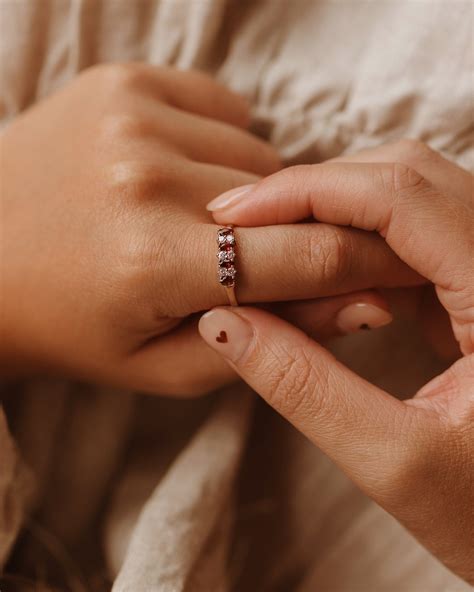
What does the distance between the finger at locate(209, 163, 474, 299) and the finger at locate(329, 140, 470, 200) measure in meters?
0.08

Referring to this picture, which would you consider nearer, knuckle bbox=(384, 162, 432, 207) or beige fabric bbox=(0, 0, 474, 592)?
knuckle bbox=(384, 162, 432, 207)

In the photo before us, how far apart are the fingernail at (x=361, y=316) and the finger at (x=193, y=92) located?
33 cm

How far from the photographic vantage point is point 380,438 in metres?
0.65

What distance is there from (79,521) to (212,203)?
576 mm

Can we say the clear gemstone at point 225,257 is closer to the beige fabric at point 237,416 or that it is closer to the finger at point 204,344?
the finger at point 204,344

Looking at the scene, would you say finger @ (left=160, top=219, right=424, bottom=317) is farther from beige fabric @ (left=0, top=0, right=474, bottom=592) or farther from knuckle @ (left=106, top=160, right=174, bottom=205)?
beige fabric @ (left=0, top=0, right=474, bottom=592)

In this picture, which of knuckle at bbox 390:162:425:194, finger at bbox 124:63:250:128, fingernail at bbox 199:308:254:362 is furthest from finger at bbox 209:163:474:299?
finger at bbox 124:63:250:128

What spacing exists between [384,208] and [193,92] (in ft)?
1.11

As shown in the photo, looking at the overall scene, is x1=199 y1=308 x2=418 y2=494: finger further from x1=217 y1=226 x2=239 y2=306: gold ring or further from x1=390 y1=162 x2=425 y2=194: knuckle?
x1=390 y1=162 x2=425 y2=194: knuckle

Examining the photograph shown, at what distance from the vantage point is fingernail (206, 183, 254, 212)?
0.71m

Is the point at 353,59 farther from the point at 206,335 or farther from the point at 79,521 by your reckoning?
the point at 79,521

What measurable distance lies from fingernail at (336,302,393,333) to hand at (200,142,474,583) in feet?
0.24

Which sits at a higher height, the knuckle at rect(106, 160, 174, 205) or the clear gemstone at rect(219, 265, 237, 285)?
the knuckle at rect(106, 160, 174, 205)

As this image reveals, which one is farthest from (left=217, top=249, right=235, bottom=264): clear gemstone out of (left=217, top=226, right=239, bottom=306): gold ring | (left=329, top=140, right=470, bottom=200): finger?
(left=329, top=140, right=470, bottom=200): finger
